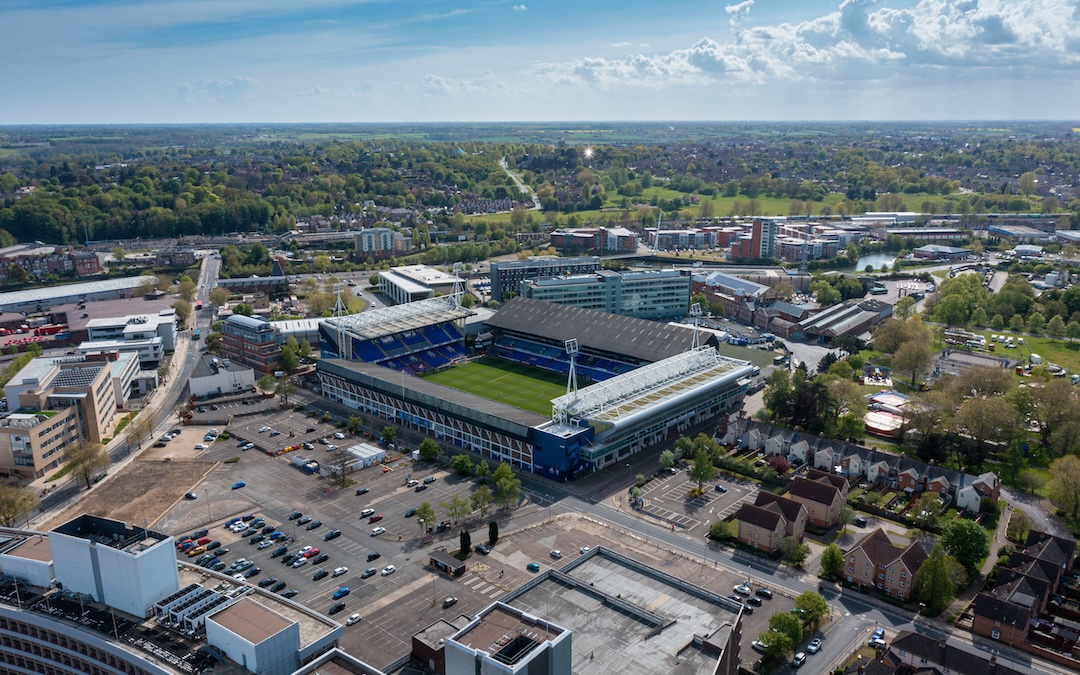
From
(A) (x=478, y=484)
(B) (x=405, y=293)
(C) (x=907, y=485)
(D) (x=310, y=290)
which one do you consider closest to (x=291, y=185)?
(D) (x=310, y=290)

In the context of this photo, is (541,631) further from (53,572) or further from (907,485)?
(907,485)

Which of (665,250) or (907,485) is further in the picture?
(665,250)

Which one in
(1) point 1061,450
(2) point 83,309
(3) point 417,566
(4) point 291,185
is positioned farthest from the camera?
(4) point 291,185

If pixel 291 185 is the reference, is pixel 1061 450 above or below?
below

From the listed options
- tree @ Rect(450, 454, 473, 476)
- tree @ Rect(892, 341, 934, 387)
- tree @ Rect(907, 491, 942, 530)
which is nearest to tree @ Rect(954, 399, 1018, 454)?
tree @ Rect(907, 491, 942, 530)

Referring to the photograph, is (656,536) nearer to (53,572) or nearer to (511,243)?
(53,572)

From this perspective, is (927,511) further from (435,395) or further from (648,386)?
(435,395)

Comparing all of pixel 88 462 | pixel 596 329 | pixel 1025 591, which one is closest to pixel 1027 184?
pixel 596 329

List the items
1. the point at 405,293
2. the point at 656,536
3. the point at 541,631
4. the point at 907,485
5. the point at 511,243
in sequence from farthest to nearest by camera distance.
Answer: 1. the point at 511,243
2. the point at 405,293
3. the point at 907,485
4. the point at 656,536
5. the point at 541,631
